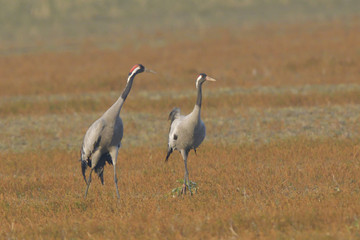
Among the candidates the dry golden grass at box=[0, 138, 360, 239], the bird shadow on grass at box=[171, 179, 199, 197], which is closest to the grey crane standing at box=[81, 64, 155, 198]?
the dry golden grass at box=[0, 138, 360, 239]

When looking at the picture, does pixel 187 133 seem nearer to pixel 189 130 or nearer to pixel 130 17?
pixel 189 130

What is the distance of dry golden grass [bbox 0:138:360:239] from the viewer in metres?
7.69

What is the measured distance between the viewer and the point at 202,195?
10242mm

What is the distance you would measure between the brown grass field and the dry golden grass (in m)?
0.03

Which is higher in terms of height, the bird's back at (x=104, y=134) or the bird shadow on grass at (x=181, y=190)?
the bird's back at (x=104, y=134)

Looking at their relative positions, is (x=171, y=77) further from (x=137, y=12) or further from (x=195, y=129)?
(x=137, y=12)

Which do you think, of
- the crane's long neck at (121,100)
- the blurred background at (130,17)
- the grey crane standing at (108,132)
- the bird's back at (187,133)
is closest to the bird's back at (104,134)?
the grey crane standing at (108,132)

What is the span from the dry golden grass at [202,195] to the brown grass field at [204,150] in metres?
0.03

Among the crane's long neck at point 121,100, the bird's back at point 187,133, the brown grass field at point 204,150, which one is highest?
the crane's long neck at point 121,100

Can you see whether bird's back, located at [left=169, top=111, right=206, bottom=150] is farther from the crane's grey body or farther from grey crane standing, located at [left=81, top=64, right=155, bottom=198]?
grey crane standing, located at [left=81, top=64, right=155, bottom=198]

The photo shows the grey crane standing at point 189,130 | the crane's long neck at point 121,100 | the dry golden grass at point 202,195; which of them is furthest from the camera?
the grey crane standing at point 189,130

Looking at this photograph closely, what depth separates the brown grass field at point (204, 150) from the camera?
8.00m

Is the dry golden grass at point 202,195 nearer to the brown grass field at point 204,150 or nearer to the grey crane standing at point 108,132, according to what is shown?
the brown grass field at point 204,150

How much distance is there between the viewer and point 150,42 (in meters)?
47.8
